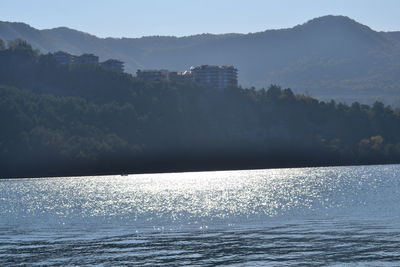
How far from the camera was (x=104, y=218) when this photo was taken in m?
141

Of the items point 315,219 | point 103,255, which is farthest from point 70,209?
point 103,255

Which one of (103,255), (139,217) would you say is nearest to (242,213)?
(139,217)

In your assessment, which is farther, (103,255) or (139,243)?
(139,243)

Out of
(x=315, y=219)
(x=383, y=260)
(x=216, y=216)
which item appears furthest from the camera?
(x=216, y=216)

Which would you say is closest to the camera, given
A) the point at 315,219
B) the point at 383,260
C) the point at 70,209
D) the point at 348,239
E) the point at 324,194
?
the point at 383,260

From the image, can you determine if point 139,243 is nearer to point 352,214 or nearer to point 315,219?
point 315,219

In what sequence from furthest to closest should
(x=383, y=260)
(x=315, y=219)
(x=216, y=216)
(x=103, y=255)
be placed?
(x=216, y=216) < (x=315, y=219) < (x=103, y=255) < (x=383, y=260)

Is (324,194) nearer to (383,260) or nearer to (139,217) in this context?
(139,217)

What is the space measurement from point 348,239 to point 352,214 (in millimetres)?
36413

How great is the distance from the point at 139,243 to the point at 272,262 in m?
23.4

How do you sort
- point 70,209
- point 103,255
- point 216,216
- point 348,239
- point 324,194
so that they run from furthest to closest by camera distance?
point 324,194
point 70,209
point 216,216
point 348,239
point 103,255

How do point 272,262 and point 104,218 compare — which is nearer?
point 272,262

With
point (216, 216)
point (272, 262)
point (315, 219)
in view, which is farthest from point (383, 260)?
point (216, 216)

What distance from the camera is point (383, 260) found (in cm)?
8419
